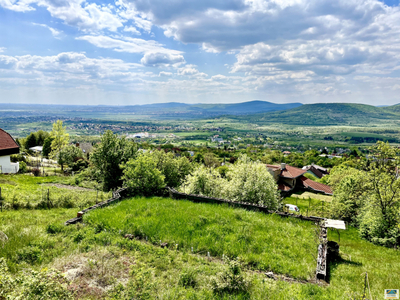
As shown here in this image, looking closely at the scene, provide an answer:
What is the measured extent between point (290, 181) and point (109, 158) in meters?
31.2

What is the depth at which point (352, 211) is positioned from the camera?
23281 millimetres

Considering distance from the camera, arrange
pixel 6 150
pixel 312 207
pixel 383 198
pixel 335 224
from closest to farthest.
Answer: pixel 335 224, pixel 383 198, pixel 6 150, pixel 312 207

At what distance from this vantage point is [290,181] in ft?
135

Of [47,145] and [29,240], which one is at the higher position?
[29,240]

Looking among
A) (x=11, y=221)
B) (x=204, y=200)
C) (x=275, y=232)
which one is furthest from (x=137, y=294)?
(x=204, y=200)

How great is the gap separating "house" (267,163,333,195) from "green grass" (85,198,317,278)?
87.7ft

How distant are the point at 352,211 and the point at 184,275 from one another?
22309 millimetres

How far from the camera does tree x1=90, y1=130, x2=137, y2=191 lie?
82.0 ft

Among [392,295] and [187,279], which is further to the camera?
[187,279]

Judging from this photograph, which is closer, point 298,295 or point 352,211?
point 298,295

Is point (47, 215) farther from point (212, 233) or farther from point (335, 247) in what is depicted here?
point (335, 247)

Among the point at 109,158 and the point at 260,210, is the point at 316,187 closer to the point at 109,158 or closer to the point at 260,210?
the point at 260,210

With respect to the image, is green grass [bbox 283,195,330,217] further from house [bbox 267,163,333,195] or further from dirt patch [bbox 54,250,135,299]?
dirt patch [bbox 54,250,135,299]

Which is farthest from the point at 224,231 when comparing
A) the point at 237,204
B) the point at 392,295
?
the point at 392,295
